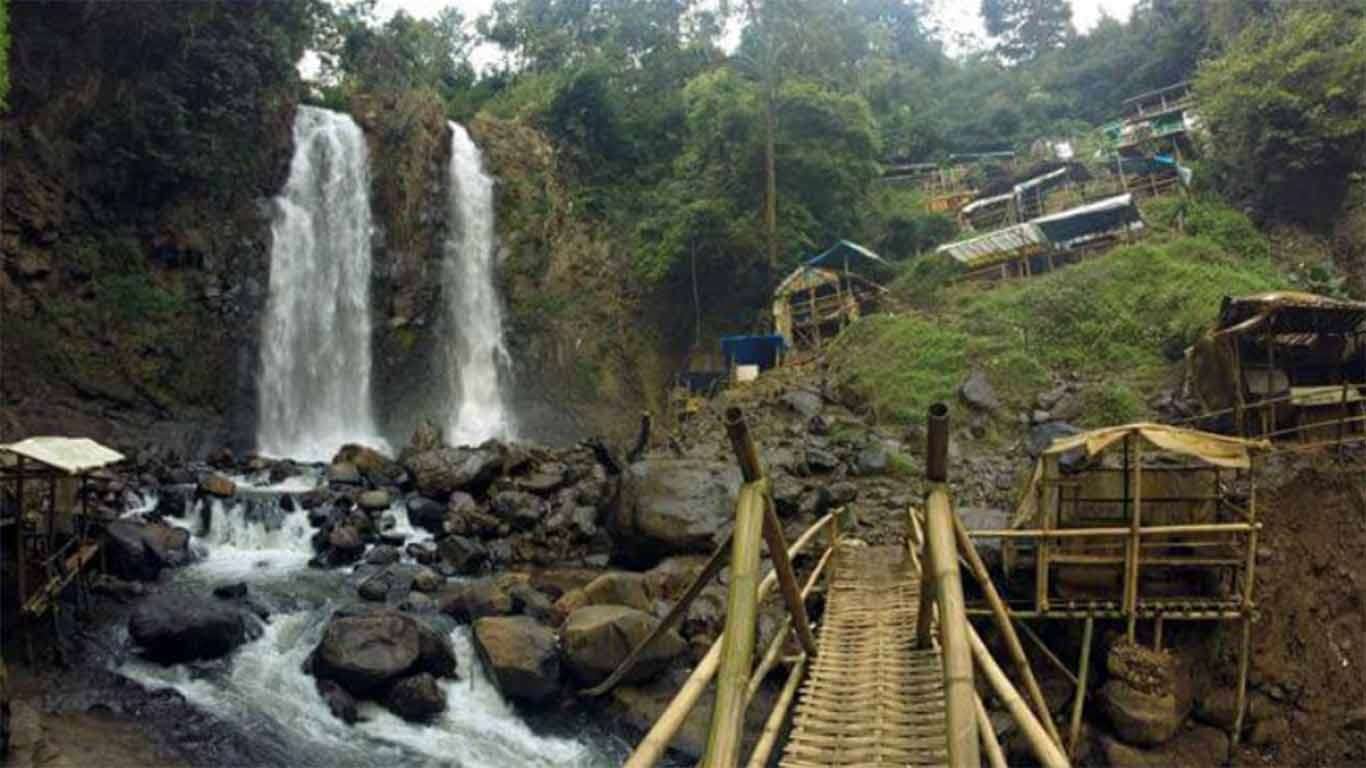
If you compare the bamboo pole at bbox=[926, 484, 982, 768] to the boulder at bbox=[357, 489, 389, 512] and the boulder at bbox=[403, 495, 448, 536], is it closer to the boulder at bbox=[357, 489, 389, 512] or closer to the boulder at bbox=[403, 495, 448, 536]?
the boulder at bbox=[403, 495, 448, 536]

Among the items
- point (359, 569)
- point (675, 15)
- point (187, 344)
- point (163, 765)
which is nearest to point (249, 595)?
point (359, 569)

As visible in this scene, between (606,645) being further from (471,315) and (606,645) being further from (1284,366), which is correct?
(471,315)

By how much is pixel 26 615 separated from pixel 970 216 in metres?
27.7

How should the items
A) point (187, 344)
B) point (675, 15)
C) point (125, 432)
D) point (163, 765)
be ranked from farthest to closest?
1. point (675, 15)
2. point (187, 344)
3. point (125, 432)
4. point (163, 765)

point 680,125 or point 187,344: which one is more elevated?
point 680,125

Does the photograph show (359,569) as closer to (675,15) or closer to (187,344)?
(187,344)

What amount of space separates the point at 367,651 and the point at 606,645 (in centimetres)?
249

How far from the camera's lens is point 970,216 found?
2981 cm

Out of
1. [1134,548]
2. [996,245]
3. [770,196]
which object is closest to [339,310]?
[770,196]

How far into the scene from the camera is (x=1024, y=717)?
296cm

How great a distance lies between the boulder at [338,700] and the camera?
8719 mm

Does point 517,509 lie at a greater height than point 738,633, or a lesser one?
lesser

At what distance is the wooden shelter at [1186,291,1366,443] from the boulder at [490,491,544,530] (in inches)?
432

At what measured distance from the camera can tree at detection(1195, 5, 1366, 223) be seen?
20.3 metres
